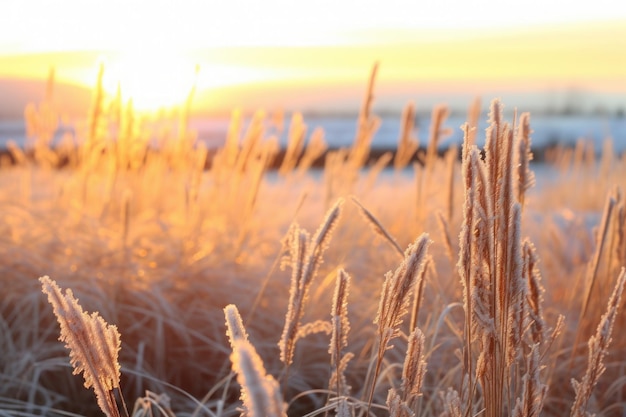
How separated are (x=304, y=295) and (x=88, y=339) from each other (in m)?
0.26

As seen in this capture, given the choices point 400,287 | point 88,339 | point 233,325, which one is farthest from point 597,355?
point 88,339

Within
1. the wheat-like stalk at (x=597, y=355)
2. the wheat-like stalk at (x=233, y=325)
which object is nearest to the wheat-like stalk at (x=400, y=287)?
the wheat-like stalk at (x=233, y=325)

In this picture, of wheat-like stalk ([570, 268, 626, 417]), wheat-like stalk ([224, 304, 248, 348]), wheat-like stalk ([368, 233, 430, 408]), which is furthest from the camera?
wheat-like stalk ([570, 268, 626, 417])

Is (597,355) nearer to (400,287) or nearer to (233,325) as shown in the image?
(400,287)

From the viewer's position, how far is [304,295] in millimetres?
900

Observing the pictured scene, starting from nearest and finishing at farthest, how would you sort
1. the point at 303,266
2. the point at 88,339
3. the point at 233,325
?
the point at 233,325 → the point at 88,339 → the point at 303,266

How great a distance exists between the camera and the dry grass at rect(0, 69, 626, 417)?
32.8 inches

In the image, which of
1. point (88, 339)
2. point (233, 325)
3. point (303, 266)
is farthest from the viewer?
point (303, 266)

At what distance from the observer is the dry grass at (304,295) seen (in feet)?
2.73

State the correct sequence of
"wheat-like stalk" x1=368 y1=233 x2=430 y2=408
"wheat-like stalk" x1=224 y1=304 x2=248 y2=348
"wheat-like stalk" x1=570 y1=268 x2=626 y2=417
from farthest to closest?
"wheat-like stalk" x1=570 y1=268 x2=626 y2=417 → "wheat-like stalk" x1=368 y1=233 x2=430 y2=408 → "wheat-like stalk" x1=224 y1=304 x2=248 y2=348

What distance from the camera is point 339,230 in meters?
2.79

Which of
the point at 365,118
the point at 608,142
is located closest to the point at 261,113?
the point at 365,118

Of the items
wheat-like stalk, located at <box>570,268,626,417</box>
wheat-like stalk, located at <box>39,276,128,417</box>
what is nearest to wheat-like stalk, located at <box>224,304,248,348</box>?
wheat-like stalk, located at <box>39,276,128,417</box>

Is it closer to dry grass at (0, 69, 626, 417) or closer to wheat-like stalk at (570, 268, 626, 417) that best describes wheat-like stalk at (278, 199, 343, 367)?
dry grass at (0, 69, 626, 417)
